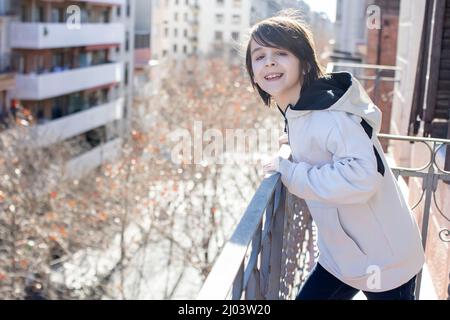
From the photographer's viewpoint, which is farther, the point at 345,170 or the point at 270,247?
the point at 270,247

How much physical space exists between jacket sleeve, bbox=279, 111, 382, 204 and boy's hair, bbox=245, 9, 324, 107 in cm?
20

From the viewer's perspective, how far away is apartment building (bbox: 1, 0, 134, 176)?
1955cm

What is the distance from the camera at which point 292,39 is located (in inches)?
71.7

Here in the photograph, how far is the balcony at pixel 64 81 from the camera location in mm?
19859

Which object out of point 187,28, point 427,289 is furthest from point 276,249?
point 187,28

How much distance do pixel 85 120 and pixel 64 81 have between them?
134 cm

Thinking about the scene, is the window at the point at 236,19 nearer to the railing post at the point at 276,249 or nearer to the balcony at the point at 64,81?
the railing post at the point at 276,249

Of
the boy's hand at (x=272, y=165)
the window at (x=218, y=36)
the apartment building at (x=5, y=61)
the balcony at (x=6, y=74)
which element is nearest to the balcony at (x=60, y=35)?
the apartment building at (x=5, y=61)

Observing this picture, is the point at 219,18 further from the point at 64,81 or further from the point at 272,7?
the point at 272,7

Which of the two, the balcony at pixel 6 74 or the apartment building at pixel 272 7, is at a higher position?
the apartment building at pixel 272 7

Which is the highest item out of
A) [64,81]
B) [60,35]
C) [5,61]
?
[60,35]

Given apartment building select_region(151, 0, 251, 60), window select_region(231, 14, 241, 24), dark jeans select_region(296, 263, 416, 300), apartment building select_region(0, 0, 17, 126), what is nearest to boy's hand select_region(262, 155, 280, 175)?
dark jeans select_region(296, 263, 416, 300)

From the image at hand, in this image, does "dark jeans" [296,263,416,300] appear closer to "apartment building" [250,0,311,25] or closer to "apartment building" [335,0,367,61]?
"apartment building" [250,0,311,25]

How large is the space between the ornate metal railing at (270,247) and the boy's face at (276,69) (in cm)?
28
